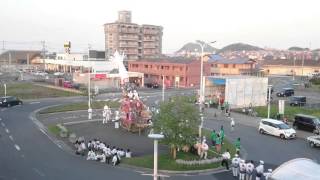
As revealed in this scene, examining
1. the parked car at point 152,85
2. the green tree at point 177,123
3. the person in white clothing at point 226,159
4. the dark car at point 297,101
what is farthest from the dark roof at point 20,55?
the person in white clothing at point 226,159

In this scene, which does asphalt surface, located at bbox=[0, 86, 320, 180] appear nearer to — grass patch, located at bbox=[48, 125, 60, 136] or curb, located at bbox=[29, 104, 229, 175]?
curb, located at bbox=[29, 104, 229, 175]

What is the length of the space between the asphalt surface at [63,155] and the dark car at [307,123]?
→ 3.04m

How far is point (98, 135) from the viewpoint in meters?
32.7

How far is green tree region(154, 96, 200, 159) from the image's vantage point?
25.0 metres

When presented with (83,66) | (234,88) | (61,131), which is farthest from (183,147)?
(83,66)

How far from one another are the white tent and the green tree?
412 inches

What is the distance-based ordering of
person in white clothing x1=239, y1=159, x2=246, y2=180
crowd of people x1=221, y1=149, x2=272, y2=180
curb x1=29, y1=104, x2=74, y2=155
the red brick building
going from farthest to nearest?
the red brick building < curb x1=29, y1=104, x2=74, y2=155 < person in white clothing x1=239, y1=159, x2=246, y2=180 < crowd of people x1=221, y1=149, x2=272, y2=180

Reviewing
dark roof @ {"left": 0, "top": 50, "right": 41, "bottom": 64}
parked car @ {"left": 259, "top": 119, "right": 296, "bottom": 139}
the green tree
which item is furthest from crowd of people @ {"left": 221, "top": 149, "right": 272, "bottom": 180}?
dark roof @ {"left": 0, "top": 50, "right": 41, "bottom": 64}

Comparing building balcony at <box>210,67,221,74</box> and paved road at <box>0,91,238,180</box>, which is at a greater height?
building balcony at <box>210,67,221,74</box>

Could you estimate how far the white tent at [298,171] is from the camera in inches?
546

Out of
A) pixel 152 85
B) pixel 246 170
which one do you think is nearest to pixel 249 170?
pixel 246 170

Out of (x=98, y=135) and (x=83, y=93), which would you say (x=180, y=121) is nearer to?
(x=98, y=135)

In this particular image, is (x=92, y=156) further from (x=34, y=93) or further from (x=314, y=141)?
(x=34, y=93)

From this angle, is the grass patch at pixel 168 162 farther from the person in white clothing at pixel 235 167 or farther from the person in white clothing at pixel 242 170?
the person in white clothing at pixel 242 170
